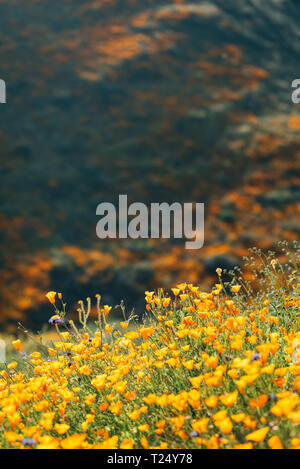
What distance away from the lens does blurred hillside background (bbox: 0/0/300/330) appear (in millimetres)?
10008

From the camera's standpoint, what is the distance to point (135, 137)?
1294 cm

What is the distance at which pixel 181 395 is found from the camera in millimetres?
2164

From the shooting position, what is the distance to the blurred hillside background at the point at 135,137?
32.8 ft

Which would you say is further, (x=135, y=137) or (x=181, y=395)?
(x=135, y=137)

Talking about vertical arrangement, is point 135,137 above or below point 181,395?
above

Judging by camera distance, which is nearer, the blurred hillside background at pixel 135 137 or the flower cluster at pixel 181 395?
the flower cluster at pixel 181 395

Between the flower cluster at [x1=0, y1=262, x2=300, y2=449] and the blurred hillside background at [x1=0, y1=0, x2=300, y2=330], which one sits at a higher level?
the blurred hillside background at [x1=0, y1=0, x2=300, y2=330]

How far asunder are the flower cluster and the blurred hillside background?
5.94 m

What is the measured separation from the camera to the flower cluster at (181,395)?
196 cm

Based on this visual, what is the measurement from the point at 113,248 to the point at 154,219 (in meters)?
1.37

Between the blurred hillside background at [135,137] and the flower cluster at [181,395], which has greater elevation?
the blurred hillside background at [135,137]

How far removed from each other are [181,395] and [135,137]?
11.3 meters

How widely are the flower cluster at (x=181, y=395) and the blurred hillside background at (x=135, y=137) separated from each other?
19.5 feet
